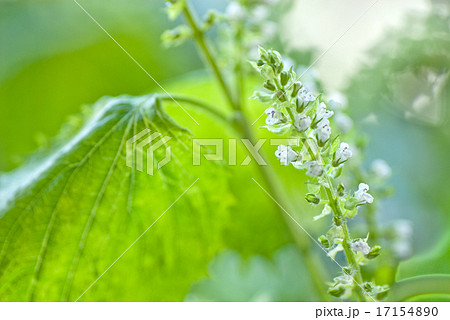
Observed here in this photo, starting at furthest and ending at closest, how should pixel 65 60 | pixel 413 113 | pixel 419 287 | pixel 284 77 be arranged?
pixel 65 60, pixel 413 113, pixel 419 287, pixel 284 77

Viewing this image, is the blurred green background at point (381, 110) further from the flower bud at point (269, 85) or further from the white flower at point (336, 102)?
the flower bud at point (269, 85)

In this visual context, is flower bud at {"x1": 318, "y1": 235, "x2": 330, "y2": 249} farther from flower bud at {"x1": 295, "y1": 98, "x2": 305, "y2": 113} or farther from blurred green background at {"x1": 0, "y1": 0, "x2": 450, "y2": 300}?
blurred green background at {"x1": 0, "y1": 0, "x2": 450, "y2": 300}

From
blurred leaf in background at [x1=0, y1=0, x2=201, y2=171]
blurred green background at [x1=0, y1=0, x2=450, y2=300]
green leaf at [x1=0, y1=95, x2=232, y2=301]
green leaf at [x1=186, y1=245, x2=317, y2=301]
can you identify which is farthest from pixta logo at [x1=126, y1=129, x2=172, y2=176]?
blurred leaf in background at [x1=0, y1=0, x2=201, y2=171]

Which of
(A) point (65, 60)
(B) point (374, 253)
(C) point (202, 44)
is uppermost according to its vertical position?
(A) point (65, 60)

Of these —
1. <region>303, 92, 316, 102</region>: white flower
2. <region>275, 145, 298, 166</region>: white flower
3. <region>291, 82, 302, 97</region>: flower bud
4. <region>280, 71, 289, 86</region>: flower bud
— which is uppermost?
<region>280, 71, 289, 86</region>: flower bud

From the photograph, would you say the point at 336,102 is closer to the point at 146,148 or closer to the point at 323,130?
the point at 323,130

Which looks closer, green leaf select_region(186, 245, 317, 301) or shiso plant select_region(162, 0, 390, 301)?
shiso plant select_region(162, 0, 390, 301)

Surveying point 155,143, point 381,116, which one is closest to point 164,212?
point 155,143

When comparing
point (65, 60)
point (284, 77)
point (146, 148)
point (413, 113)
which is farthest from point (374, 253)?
point (65, 60)
